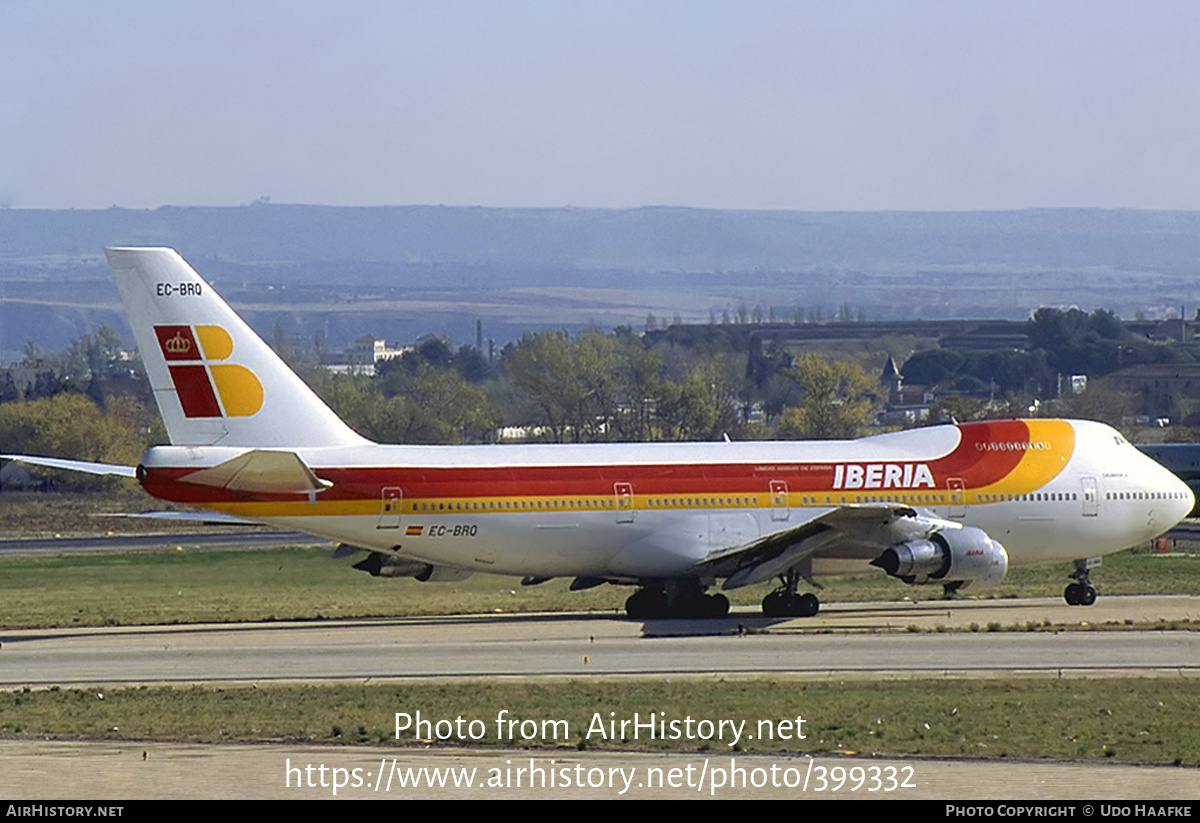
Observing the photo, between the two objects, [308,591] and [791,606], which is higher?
[791,606]

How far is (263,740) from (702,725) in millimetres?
6240

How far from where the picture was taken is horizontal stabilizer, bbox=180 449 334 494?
124 feet

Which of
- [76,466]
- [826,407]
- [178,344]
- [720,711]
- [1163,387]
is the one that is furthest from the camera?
[1163,387]

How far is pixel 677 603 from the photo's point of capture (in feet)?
138

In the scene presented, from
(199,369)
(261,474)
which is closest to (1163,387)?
(261,474)

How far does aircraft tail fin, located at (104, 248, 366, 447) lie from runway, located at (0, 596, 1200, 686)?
4.56 meters

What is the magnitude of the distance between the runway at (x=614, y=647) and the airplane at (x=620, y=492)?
1.33 meters

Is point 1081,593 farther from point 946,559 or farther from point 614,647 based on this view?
point 614,647

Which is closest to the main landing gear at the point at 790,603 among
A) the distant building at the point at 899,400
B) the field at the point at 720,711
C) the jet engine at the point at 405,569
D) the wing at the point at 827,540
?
the wing at the point at 827,540

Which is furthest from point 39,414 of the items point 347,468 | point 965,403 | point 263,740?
point 263,740

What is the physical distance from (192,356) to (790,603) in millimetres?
14554

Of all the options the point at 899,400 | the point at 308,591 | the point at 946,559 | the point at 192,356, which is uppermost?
the point at 192,356

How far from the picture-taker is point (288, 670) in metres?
33.4
